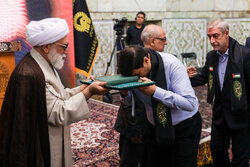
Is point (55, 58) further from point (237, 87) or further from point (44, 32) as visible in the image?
point (237, 87)

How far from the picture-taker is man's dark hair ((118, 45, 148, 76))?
6.48ft

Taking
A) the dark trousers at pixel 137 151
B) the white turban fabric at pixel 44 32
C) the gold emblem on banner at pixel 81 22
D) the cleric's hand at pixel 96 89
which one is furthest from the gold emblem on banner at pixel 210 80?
the gold emblem on banner at pixel 81 22

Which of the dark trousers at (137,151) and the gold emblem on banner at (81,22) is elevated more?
the gold emblem on banner at (81,22)

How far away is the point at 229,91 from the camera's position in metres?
2.73

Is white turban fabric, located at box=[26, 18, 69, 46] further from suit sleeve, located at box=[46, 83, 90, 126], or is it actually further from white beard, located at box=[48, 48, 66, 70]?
suit sleeve, located at box=[46, 83, 90, 126]

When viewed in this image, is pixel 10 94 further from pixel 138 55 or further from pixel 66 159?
pixel 138 55

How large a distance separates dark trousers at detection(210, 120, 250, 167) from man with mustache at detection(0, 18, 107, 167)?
1425 millimetres

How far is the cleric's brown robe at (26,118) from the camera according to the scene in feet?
6.03

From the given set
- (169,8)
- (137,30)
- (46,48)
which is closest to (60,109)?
(46,48)

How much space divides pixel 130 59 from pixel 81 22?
2.33 m

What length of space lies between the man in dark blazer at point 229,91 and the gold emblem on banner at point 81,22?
1868 millimetres

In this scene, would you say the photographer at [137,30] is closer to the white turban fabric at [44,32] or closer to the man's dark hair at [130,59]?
the man's dark hair at [130,59]

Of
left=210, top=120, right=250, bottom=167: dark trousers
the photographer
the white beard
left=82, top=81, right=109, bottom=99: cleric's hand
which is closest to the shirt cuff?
left=82, top=81, right=109, bottom=99: cleric's hand

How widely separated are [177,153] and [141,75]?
2.13ft
